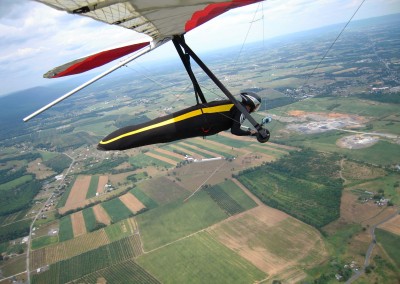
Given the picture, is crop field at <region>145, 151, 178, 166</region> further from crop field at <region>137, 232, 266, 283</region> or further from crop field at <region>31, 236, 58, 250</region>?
crop field at <region>137, 232, 266, 283</region>

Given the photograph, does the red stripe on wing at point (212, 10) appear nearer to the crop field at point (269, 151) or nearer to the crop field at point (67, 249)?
the crop field at point (67, 249)

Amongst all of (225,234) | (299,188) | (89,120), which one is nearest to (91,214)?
(225,234)

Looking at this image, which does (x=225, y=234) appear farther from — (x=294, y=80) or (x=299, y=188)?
(x=294, y=80)

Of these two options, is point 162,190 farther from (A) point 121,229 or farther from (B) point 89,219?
(B) point 89,219

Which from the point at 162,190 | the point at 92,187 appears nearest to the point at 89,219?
the point at 162,190

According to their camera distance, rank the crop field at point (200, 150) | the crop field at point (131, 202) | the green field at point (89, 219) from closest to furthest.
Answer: the green field at point (89, 219) → the crop field at point (131, 202) → the crop field at point (200, 150)

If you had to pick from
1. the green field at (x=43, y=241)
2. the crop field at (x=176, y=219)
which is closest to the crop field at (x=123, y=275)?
the crop field at (x=176, y=219)
